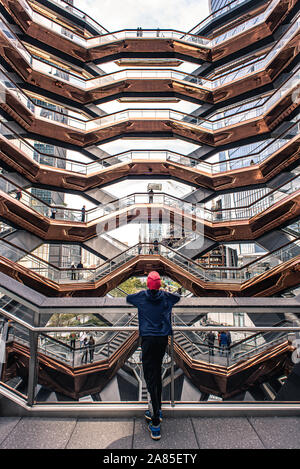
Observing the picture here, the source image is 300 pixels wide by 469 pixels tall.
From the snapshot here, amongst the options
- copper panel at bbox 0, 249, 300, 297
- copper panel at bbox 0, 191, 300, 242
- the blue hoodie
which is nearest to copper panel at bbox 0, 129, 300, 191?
copper panel at bbox 0, 191, 300, 242

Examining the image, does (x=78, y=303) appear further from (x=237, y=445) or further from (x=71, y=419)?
(x=237, y=445)

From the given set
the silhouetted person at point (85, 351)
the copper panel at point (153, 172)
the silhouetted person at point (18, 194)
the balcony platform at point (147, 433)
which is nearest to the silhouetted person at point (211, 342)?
the balcony platform at point (147, 433)

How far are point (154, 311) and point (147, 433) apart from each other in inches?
53.3

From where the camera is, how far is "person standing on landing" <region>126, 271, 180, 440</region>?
2689 mm

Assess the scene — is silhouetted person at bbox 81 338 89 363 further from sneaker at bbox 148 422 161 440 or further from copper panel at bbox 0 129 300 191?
copper panel at bbox 0 129 300 191

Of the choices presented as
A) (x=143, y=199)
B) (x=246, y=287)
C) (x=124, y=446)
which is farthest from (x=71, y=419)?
(x=143, y=199)

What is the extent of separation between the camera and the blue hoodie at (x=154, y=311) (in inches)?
106

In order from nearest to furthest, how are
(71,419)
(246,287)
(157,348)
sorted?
1. (157,348)
2. (71,419)
3. (246,287)

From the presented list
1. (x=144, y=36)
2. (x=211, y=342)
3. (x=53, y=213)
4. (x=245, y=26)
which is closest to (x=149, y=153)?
(x=53, y=213)

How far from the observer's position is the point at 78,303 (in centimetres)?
336

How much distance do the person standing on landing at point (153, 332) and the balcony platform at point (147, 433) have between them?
0.22 meters

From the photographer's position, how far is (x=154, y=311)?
8.94ft

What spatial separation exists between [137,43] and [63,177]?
13.7 metres

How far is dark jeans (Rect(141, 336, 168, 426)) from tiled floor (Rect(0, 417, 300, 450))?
35cm
